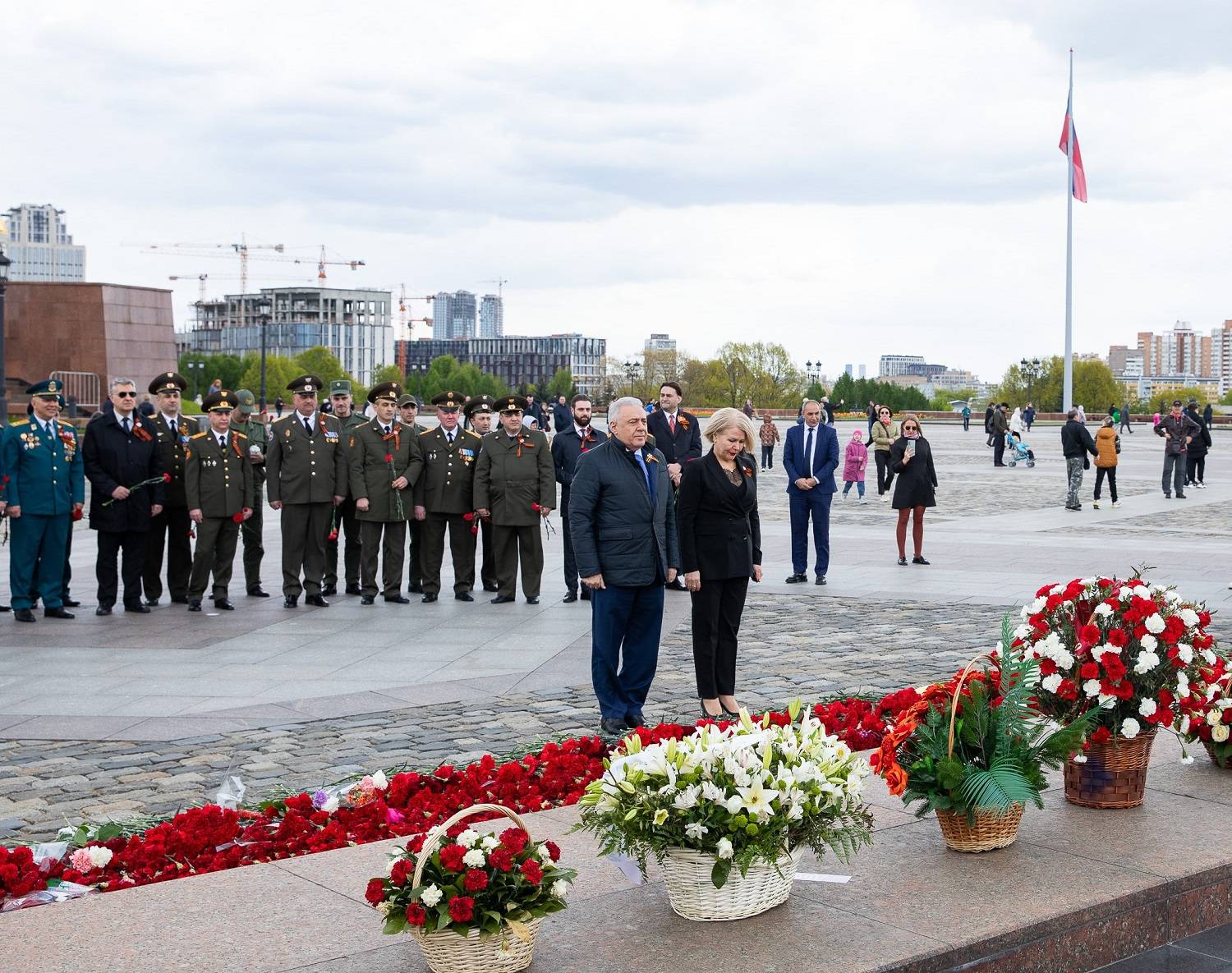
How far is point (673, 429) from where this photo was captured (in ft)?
46.4

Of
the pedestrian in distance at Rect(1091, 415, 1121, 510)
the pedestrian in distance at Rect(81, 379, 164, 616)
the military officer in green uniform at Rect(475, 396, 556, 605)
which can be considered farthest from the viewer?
the pedestrian in distance at Rect(1091, 415, 1121, 510)

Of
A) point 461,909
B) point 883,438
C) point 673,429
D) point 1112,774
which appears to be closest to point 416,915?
point 461,909

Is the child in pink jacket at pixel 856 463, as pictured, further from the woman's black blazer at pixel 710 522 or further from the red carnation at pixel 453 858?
the red carnation at pixel 453 858

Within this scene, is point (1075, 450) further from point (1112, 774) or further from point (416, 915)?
point (416, 915)

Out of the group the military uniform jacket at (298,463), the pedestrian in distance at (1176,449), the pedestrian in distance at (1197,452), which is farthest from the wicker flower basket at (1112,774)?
the pedestrian in distance at (1197,452)

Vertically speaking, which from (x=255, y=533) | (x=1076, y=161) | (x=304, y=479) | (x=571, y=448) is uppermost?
(x=1076, y=161)

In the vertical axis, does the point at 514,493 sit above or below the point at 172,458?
below

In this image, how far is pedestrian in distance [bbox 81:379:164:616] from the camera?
1265 cm

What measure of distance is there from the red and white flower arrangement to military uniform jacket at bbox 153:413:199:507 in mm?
9637

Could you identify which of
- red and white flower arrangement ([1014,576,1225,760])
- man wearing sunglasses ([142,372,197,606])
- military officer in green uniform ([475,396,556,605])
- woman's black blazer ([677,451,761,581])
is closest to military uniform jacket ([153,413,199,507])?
man wearing sunglasses ([142,372,197,606])

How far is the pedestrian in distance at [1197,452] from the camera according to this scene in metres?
28.7

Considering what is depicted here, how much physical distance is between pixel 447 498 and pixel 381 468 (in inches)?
28.3

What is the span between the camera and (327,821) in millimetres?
5715

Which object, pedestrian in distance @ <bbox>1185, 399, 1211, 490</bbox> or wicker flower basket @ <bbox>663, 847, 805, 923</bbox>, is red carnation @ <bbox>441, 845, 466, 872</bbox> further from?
pedestrian in distance @ <bbox>1185, 399, 1211, 490</bbox>
